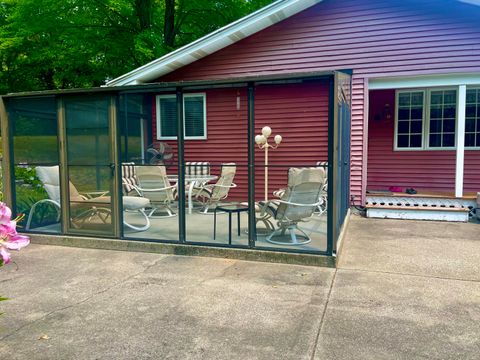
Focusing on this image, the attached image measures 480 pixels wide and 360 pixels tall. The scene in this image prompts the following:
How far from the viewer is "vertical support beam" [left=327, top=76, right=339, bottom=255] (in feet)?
13.5

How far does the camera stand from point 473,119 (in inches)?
328

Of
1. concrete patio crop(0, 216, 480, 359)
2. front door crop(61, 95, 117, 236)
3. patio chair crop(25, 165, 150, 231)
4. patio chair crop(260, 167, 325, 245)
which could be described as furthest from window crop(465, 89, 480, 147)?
front door crop(61, 95, 117, 236)

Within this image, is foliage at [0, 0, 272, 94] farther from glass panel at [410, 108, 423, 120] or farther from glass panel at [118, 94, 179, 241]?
glass panel at [410, 108, 423, 120]

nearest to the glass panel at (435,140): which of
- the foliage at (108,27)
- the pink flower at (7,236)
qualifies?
the foliage at (108,27)

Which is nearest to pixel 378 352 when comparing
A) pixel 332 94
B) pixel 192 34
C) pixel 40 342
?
pixel 40 342

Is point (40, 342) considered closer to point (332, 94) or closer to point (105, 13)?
point (332, 94)

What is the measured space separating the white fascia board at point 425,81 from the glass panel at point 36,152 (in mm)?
5583

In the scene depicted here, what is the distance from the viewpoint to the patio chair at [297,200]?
466 cm

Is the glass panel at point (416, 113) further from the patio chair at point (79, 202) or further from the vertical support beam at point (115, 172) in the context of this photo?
the vertical support beam at point (115, 172)

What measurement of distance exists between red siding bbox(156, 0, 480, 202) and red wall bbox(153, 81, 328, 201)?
0.55 meters

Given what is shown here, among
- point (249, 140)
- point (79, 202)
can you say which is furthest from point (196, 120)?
point (249, 140)

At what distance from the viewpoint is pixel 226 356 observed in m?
2.45

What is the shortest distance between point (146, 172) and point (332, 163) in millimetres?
3281

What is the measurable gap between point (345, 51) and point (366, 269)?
15.6ft
